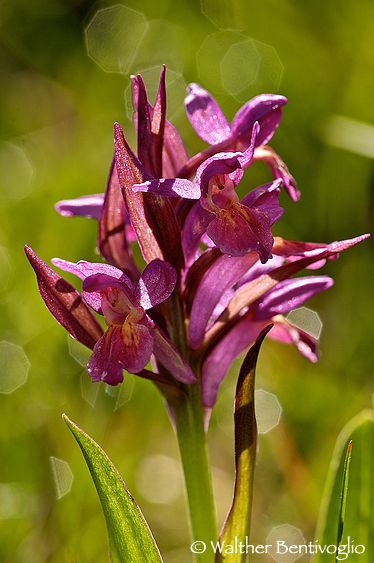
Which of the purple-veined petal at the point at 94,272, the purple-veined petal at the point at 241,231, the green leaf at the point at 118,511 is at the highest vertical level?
the purple-veined petal at the point at 241,231

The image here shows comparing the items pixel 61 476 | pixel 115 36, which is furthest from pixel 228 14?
pixel 61 476

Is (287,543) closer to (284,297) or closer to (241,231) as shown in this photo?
(284,297)

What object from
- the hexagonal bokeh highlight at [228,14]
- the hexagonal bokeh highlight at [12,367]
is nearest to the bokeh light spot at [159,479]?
the hexagonal bokeh highlight at [12,367]

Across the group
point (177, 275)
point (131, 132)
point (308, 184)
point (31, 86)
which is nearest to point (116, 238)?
point (177, 275)

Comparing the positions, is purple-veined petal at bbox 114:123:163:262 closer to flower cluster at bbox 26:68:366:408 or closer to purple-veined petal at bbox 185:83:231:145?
flower cluster at bbox 26:68:366:408

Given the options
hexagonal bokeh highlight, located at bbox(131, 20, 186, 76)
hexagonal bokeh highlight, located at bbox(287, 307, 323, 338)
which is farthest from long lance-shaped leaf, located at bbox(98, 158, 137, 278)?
hexagonal bokeh highlight, located at bbox(131, 20, 186, 76)

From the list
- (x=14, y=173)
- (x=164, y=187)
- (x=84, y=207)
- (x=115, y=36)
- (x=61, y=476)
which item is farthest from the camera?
(x=115, y=36)

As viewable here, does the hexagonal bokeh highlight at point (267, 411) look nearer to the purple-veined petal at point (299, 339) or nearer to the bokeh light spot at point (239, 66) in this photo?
the purple-veined petal at point (299, 339)
